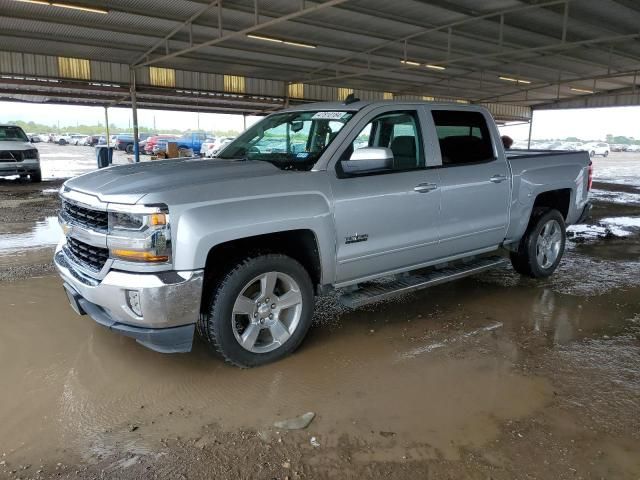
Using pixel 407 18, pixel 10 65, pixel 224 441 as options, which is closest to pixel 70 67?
pixel 10 65

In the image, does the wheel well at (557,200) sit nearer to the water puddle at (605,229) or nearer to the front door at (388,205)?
the front door at (388,205)

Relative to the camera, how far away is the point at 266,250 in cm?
346

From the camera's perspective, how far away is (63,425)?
9.21ft

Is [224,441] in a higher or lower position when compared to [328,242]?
lower

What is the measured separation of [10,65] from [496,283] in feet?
58.0

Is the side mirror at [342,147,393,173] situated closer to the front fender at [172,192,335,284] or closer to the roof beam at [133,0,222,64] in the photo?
the front fender at [172,192,335,284]

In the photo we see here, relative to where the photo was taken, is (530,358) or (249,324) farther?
(530,358)

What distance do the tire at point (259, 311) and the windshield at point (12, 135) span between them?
15.1 metres

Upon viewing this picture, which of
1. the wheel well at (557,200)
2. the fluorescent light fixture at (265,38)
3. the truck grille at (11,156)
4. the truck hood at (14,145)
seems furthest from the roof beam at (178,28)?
the wheel well at (557,200)

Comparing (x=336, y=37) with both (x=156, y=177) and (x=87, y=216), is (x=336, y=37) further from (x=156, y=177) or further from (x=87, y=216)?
(x=87, y=216)

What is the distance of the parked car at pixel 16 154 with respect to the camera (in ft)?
49.4

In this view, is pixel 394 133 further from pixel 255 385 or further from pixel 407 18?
pixel 407 18

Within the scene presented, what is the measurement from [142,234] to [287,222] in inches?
37.4

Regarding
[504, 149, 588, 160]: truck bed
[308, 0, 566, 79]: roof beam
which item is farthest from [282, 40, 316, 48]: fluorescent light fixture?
[504, 149, 588, 160]: truck bed
